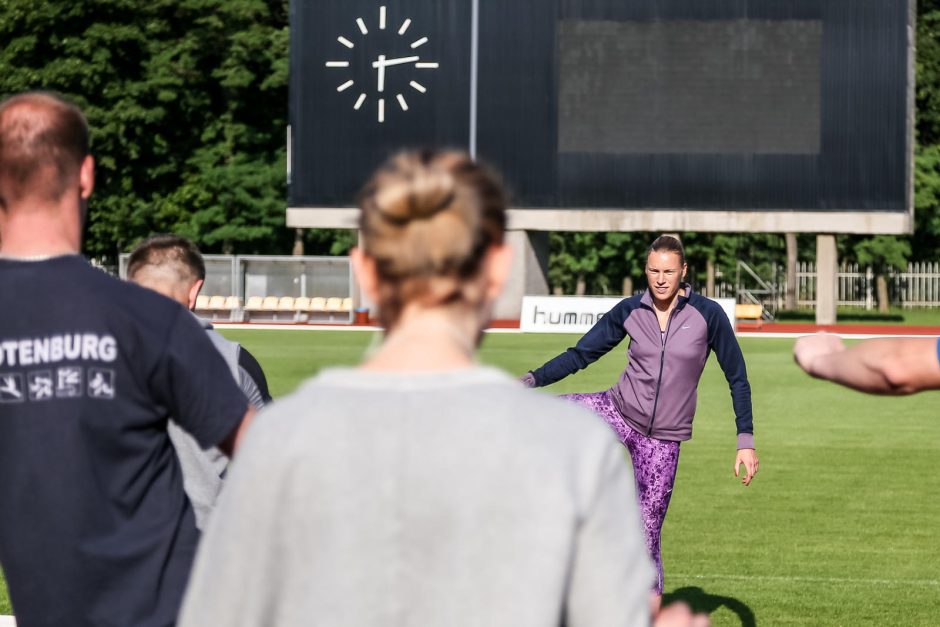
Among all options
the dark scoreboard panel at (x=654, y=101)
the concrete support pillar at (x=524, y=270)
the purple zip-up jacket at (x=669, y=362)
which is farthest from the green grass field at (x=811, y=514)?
the concrete support pillar at (x=524, y=270)

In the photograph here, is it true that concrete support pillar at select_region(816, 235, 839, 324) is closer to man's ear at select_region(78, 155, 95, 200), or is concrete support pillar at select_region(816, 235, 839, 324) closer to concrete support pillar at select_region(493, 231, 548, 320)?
concrete support pillar at select_region(493, 231, 548, 320)

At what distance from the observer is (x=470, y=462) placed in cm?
218

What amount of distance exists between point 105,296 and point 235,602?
1.22 metres

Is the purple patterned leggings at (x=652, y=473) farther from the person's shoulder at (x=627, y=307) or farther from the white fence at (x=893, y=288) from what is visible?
the white fence at (x=893, y=288)

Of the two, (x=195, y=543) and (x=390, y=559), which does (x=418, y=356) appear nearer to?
(x=390, y=559)

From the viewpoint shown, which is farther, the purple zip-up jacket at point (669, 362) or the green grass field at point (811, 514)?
the green grass field at point (811, 514)

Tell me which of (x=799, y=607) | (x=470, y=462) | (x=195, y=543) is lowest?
(x=799, y=607)

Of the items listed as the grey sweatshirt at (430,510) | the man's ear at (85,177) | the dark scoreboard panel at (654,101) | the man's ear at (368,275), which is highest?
the dark scoreboard panel at (654,101)

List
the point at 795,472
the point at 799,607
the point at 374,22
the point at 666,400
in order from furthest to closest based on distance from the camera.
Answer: the point at 374,22
the point at 795,472
the point at 799,607
the point at 666,400

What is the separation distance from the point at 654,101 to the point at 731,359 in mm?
29103

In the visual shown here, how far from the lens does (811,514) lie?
12.3 m

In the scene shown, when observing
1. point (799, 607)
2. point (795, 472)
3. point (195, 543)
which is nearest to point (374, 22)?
point (795, 472)

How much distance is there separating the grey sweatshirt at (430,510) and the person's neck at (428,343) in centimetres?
3

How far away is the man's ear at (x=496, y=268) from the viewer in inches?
90.8
